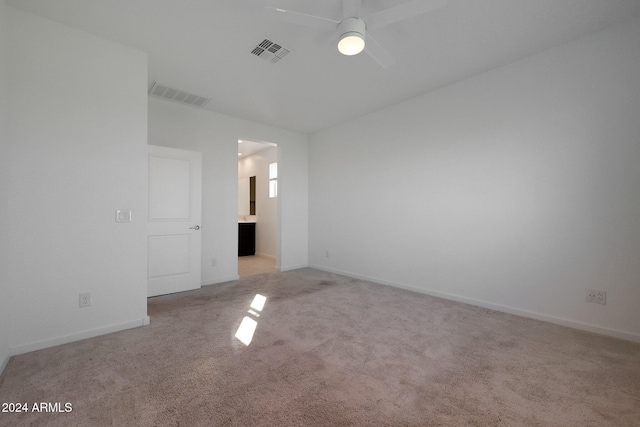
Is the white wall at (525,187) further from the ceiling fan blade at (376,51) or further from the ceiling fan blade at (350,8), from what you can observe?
the ceiling fan blade at (350,8)

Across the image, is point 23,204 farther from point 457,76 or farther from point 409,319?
point 457,76

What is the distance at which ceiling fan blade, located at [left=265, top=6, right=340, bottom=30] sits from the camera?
1.93 meters

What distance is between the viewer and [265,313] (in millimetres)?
3137

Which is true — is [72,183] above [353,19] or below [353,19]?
below

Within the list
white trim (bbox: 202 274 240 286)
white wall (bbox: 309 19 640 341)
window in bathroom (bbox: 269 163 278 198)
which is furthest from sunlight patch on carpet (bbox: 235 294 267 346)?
window in bathroom (bbox: 269 163 278 198)

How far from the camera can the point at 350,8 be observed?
208 cm

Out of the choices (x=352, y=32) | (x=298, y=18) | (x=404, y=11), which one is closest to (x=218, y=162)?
(x=298, y=18)

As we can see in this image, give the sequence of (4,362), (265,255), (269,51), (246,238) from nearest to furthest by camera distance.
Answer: (4,362) < (269,51) < (265,255) < (246,238)

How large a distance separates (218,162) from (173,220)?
1.26 m

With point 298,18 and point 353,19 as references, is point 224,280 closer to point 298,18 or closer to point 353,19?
point 298,18

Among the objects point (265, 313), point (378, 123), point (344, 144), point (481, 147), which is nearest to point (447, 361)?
point (265, 313)

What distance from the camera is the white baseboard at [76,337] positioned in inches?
87.7

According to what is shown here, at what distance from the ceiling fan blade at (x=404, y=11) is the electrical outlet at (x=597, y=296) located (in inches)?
119

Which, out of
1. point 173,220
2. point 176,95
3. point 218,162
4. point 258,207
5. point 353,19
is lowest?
point 173,220
